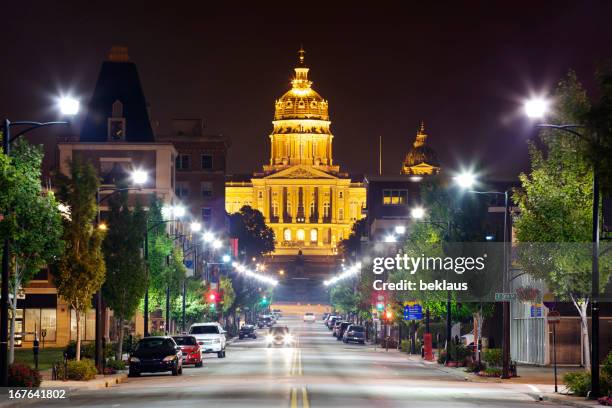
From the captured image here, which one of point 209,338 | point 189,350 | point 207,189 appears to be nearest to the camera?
point 189,350

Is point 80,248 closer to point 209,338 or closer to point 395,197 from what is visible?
point 209,338

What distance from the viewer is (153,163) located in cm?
12262

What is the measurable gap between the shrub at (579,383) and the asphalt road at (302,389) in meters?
1.47

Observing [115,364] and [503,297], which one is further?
[115,364]

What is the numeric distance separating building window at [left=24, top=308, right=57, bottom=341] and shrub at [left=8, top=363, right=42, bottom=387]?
191 ft

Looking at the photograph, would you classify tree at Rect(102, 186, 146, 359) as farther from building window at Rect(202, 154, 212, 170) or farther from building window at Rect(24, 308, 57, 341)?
building window at Rect(202, 154, 212, 170)

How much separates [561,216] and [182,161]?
128 meters

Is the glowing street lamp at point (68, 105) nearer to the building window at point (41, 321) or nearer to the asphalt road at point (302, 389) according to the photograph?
the asphalt road at point (302, 389)

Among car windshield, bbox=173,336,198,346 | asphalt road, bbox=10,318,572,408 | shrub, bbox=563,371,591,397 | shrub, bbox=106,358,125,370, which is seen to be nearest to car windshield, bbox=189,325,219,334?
asphalt road, bbox=10,318,572,408

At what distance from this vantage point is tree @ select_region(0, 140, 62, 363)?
36812mm

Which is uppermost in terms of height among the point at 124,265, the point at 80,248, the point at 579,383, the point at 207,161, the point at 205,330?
the point at 207,161

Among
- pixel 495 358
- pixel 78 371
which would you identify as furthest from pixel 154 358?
pixel 495 358

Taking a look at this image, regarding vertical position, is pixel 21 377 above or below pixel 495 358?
above

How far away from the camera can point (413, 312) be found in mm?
85000
